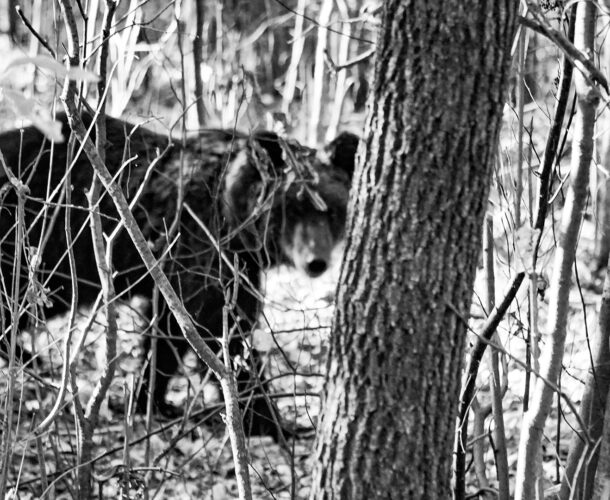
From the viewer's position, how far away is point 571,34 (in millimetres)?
2785

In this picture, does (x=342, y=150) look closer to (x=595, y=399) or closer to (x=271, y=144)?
(x=271, y=144)

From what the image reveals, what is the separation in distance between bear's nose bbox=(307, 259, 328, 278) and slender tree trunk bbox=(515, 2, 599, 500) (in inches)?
150

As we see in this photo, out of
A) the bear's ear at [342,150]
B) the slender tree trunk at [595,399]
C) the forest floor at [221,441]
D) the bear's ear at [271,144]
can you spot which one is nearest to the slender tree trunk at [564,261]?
the slender tree trunk at [595,399]

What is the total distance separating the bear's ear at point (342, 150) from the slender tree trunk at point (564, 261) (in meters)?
3.96

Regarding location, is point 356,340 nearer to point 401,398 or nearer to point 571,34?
point 401,398

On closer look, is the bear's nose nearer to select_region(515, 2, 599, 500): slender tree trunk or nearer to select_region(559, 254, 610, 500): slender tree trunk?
select_region(559, 254, 610, 500): slender tree trunk

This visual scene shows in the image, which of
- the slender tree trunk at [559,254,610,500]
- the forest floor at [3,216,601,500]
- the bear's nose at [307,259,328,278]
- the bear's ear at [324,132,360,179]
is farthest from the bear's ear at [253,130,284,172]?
the slender tree trunk at [559,254,610,500]

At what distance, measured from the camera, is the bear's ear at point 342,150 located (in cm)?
644

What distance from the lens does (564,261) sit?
2.34m

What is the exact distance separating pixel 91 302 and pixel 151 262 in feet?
12.1

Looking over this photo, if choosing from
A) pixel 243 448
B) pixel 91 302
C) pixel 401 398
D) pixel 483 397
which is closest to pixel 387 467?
pixel 401 398

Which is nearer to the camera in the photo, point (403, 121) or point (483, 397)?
point (403, 121)

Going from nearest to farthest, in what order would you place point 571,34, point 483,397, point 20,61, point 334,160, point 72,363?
point 20,61 < point 571,34 < point 72,363 < point 483,397 < point 334,160

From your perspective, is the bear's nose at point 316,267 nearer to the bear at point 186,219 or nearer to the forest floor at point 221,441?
the bear at point 186,219
